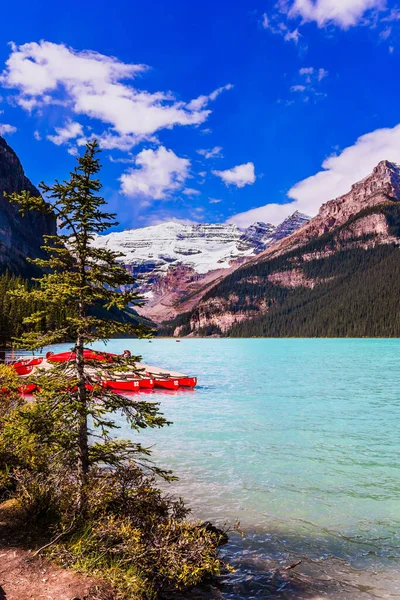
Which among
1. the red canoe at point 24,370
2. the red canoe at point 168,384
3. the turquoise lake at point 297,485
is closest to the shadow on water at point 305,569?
the turquoise lake at point 297,485

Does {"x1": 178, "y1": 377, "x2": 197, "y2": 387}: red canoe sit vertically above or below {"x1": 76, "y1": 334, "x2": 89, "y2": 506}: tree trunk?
below

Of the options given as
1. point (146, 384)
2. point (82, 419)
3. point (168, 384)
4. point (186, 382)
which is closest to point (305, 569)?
point (82, 419)

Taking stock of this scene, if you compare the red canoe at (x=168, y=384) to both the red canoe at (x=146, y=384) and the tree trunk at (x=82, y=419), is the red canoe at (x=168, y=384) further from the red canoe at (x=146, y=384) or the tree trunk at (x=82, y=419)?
the tree trunk at (x=82, y=419)

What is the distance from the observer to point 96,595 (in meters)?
6.73

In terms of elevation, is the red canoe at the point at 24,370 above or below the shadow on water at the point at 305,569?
above

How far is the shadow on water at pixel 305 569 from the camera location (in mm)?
9062

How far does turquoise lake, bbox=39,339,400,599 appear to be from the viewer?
394 inches

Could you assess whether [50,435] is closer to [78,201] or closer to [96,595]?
[96,595]

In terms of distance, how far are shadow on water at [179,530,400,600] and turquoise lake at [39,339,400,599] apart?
0.09ft

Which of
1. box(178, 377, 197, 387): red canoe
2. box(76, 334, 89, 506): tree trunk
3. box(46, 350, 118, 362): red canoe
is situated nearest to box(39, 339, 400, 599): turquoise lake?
box(76, 334, 89, 506): tree trunk

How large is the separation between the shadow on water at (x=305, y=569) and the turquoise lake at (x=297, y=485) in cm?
3

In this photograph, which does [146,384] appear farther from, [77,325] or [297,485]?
[77,325]

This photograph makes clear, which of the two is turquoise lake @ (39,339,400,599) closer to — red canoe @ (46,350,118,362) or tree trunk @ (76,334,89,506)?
tree trunk @ (76,334,89,506)

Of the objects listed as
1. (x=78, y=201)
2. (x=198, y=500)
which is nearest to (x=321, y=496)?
(x=198, y=500)
